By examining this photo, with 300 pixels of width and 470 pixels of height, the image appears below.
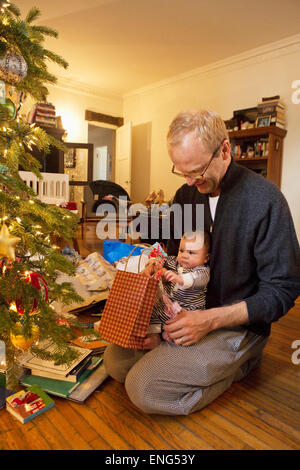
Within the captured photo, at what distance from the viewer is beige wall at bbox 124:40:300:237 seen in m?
3.97

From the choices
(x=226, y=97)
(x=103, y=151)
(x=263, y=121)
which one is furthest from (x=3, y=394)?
(x=103, y=151)

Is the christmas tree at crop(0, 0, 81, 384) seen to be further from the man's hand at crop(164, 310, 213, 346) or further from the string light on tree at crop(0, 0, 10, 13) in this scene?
the man's hand at crop(164, 310, 213, 346)

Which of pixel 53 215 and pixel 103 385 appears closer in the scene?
pixel 53 215

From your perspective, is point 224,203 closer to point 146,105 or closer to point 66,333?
point 66,333

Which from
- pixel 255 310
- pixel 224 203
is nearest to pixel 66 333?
pixel 255 310

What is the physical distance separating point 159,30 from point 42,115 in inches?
70.9

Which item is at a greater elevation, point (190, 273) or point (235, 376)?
point (190, 273)

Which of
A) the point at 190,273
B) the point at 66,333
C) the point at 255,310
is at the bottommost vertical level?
the point at 66,333

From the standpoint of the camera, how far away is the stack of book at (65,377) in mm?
1191

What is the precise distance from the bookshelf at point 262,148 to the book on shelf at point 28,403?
11.4 feet

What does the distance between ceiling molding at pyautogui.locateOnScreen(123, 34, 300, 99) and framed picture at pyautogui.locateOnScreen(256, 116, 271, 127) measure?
97cm

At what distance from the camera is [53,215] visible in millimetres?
1067

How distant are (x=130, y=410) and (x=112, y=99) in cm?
633

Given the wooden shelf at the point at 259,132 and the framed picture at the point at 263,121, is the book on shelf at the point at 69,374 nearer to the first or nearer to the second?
the wooden shelf at the point at 259,132
